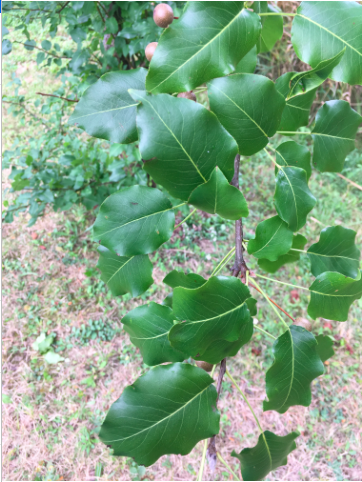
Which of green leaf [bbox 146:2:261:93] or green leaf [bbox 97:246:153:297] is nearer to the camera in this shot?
green leaf [bbox 146:2:261:93]

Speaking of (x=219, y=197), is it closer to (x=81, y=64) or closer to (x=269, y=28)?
(x=269, y=28)

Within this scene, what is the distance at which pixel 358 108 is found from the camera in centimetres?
251

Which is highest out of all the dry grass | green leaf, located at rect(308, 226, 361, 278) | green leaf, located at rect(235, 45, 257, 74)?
green leaf, located at rect(235, 45, 257, 74)

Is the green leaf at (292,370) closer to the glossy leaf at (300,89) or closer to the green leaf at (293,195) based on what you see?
the green leaf at (293,195)

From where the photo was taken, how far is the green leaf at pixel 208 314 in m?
0.46

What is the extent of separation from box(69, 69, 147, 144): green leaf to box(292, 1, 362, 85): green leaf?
0.91ft

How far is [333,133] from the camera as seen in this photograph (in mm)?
660

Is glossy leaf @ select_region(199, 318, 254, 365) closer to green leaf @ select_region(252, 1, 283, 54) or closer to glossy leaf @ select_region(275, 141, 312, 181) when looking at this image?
glossy leaf @ select_region(275, 141, 312, 181)

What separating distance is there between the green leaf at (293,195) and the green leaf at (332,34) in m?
0.17

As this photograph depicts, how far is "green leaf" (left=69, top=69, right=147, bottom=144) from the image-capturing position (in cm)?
58

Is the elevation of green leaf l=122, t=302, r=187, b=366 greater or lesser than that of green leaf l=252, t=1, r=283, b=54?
lesser

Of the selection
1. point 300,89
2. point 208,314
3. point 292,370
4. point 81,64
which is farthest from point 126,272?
point 81,64

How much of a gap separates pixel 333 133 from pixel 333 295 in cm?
33

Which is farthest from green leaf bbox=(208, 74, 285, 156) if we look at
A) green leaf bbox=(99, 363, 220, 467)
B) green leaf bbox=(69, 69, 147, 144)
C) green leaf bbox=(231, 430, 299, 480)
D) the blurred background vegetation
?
the blurred background vegetation
